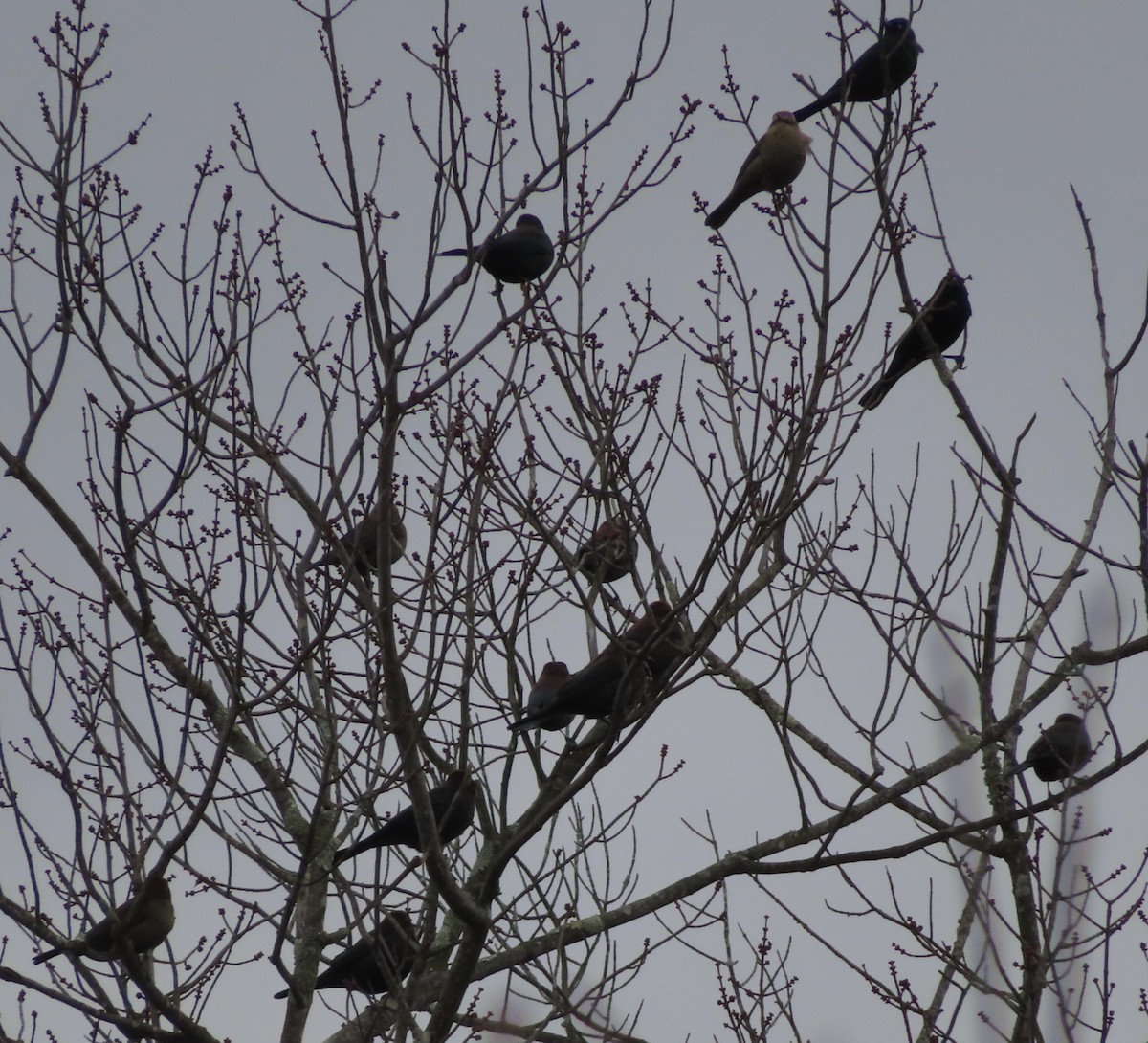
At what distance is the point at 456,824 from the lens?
5.29m

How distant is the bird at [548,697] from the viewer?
494 cm

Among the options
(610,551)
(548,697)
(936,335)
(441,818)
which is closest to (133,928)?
(441,818)

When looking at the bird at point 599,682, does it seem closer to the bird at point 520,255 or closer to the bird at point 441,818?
the bird at point 441,818

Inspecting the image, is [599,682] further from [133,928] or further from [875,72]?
[875,72]

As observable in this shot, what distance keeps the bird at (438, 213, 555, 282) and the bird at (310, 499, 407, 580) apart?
1076 mm

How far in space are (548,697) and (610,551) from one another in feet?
2.65

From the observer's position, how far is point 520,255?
18.8ft

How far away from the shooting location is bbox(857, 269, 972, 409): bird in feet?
21.9

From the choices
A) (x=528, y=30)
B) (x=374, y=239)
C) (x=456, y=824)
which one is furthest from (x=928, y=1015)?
(x=528, y=30)

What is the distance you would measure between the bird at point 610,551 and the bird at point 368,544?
0.63 metres

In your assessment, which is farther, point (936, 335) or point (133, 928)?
point (936, 335)

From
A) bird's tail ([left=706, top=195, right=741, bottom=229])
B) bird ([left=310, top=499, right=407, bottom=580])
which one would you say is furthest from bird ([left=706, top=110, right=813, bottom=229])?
bird ([left=310, top=499, right=407, bottom=580])

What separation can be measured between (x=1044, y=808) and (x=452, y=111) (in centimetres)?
280

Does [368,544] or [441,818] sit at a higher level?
[368,544]
